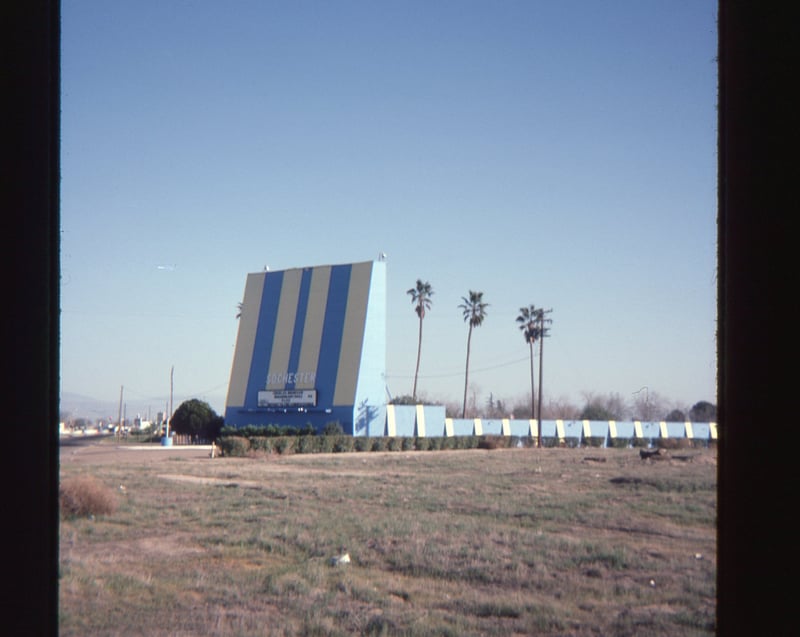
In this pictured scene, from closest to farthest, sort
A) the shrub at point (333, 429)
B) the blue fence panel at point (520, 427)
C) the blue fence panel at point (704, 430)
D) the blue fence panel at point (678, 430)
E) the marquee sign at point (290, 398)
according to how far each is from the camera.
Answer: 1. the blue fence panel at point (704, 430)
2. the blue fence panel at point (678, 430)
3. the shrub at point (333, 429)
4. the marquee sign at point (290, 398)
5. the blue fence panel at point (520, 427)

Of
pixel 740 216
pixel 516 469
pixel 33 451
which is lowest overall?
pixel 516 469

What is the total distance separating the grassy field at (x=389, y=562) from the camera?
21.1 ft

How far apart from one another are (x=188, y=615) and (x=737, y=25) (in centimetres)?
651

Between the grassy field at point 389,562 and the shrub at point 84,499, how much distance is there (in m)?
0.17

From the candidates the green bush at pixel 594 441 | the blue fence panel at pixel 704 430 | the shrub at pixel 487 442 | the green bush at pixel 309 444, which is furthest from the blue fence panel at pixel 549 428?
the blue fence panel at pixel 704 430

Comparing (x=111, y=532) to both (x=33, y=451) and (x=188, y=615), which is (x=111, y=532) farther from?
(x=33, y=451)

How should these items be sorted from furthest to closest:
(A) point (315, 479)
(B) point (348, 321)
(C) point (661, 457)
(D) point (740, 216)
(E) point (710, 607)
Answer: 1. (B) point (348, 321)
2. (C) point (661, 457)
3. (A) point (315, 479)
4. (E) point (710, 607)
5. (D) point (740, 216)

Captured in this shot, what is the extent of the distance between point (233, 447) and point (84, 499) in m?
21.6

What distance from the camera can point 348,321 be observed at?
37750 millimetres

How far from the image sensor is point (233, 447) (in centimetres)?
3309

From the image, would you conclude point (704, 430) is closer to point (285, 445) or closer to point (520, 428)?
point (285, 445)

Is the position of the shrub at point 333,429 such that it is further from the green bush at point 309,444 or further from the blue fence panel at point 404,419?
the blue fence panel at point 404,419

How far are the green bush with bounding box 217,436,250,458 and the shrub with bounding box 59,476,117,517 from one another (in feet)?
68.0

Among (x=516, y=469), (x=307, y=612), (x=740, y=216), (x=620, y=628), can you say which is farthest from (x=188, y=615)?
(x=516, y=469)
